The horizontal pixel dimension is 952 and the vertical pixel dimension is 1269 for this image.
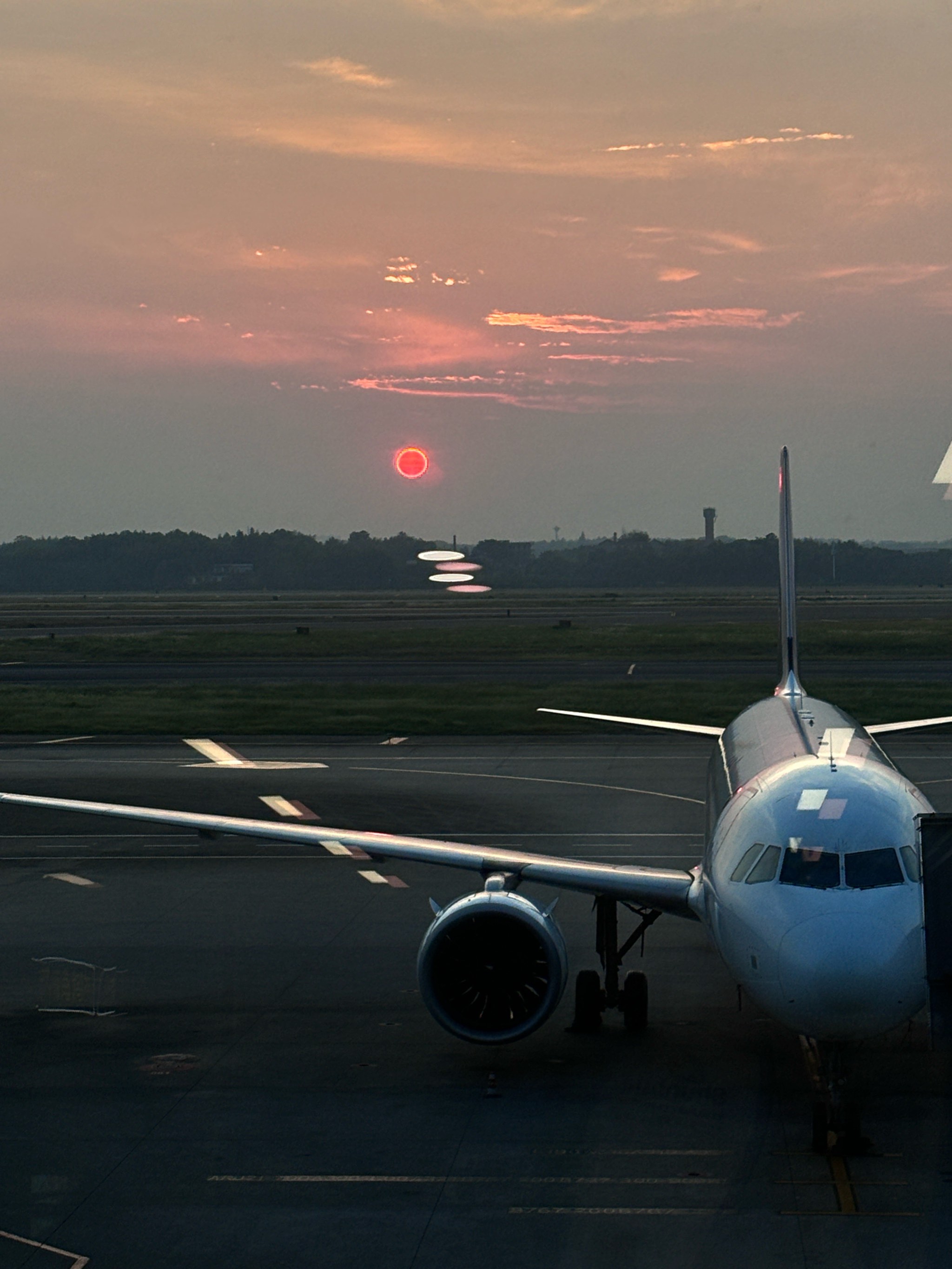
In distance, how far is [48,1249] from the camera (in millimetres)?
13359

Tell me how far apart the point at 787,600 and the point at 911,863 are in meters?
12.7

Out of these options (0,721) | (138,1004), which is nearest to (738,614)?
(0,721)

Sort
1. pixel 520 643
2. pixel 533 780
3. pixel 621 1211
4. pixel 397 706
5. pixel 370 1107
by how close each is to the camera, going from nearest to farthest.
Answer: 1. pixel 621 1211
2. pixel 370 1107
3. pixel 533 780
4. pixel 397 706
5. pixel 520 643

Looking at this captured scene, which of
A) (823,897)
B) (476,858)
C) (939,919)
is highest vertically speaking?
(823,897)

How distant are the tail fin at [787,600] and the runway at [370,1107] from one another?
4.98m

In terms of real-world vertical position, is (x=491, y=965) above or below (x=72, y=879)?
above

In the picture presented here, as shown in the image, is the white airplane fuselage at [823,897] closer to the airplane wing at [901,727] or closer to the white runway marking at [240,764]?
the airplane wing at [901,727]

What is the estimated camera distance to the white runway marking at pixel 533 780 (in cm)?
3944

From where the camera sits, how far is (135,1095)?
17.8 metres

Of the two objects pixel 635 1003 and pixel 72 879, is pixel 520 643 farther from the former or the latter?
pixel 635 1003

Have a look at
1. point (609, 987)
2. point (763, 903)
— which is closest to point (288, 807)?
point (609, 987)

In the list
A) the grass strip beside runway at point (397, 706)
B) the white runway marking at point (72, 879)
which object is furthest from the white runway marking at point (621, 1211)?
the grass strip beside runway at point (397, 706)

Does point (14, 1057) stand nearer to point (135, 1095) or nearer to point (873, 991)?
point (135, 1095)

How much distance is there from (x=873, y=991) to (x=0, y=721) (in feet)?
165
